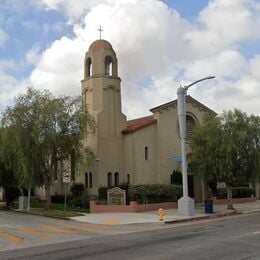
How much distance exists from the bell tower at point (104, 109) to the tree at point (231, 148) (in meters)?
9.13

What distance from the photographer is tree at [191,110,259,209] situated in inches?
1226

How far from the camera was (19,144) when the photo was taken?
3169 centimetres

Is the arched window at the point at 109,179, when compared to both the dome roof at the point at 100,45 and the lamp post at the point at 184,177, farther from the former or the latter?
the lamp post at the point at 184,177

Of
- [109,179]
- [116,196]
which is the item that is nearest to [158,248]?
[116,196]

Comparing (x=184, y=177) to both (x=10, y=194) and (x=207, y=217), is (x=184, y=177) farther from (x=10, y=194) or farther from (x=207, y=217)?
(x=10, y=194)

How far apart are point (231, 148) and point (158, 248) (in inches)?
690

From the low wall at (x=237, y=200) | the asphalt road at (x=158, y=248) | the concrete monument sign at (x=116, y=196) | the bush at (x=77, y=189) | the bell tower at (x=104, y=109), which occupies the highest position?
the bell tower at (x=104, y=109)

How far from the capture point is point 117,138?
131 feet

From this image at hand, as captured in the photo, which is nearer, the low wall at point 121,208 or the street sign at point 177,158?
Result: the low wall at point 121,208

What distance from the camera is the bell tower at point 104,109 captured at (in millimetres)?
38812

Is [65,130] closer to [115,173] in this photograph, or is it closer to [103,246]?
[115,173]

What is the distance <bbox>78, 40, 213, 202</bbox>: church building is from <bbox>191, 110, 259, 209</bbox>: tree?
7.21 metres

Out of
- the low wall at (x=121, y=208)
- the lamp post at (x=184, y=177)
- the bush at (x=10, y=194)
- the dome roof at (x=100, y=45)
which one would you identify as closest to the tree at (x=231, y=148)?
the lamp post at (x=184, y=177)

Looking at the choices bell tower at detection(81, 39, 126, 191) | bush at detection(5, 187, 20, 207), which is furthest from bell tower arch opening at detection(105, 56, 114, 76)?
bush at detection(5, 187, 20, 207)
